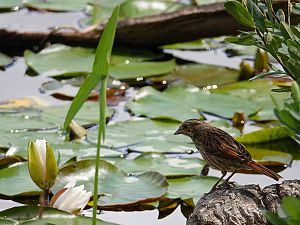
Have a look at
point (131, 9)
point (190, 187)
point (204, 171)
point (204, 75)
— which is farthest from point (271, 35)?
point (131, 9)

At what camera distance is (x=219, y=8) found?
482 cm

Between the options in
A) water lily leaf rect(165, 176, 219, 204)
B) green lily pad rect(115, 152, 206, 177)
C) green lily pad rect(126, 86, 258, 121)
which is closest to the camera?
water lily leaf rect(165, 176, 219, 204)

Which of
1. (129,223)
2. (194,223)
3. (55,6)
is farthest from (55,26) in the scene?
(194,223)

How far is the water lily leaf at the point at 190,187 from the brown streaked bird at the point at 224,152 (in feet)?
0.94

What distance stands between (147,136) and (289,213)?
7.24 ft

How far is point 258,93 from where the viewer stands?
4.39m

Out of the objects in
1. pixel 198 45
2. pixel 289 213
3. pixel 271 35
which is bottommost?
pixel 198 45

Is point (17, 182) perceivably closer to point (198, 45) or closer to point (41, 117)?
point (41, 117)

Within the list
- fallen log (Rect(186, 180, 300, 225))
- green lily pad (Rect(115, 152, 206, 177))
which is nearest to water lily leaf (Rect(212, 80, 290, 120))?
green lily pad (Rect(115, 152, 206, 177))

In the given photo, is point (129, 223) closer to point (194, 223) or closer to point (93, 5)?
point (194, 223)

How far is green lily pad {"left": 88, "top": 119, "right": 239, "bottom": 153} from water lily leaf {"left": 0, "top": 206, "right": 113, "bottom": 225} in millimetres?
808

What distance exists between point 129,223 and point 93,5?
2.77 meters

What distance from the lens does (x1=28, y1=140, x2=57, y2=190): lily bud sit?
9.00 ft

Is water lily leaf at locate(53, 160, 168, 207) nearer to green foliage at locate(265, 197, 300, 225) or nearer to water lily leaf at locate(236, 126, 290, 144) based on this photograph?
water lily leaf at locate(236, 126, 290, 144)
